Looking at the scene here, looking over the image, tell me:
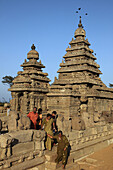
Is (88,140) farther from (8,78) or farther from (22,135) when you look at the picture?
(8,78)

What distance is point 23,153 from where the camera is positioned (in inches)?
286

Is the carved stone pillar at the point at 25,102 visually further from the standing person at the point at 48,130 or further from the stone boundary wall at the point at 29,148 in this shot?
the standing person at the point at 48,130

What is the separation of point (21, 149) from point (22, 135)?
51 centimetres

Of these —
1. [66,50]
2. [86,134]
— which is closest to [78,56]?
[66,50]

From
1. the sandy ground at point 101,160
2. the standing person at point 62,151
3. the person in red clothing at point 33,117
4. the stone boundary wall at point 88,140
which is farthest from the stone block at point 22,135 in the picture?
the sandy ground at point 101,160

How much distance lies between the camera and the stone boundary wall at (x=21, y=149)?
655 cm

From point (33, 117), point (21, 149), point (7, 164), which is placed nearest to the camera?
point (7, 164)

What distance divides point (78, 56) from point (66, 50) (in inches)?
78.6

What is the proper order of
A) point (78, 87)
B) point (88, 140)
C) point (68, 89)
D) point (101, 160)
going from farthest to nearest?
1. point (78, 87)
2. point (68, 89)
3. point (88, 140)
4. point (101, 160)

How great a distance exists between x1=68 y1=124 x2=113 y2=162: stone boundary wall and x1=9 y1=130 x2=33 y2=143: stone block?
228cm

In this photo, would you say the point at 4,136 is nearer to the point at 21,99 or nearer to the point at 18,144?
the point at 18,144

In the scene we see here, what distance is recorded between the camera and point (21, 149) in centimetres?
728

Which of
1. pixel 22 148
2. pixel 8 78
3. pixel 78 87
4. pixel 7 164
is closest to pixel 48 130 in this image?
pixel 22 148

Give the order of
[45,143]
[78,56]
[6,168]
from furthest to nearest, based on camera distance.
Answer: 1. [78,56]
2. [45,143]
3. [6,168]
